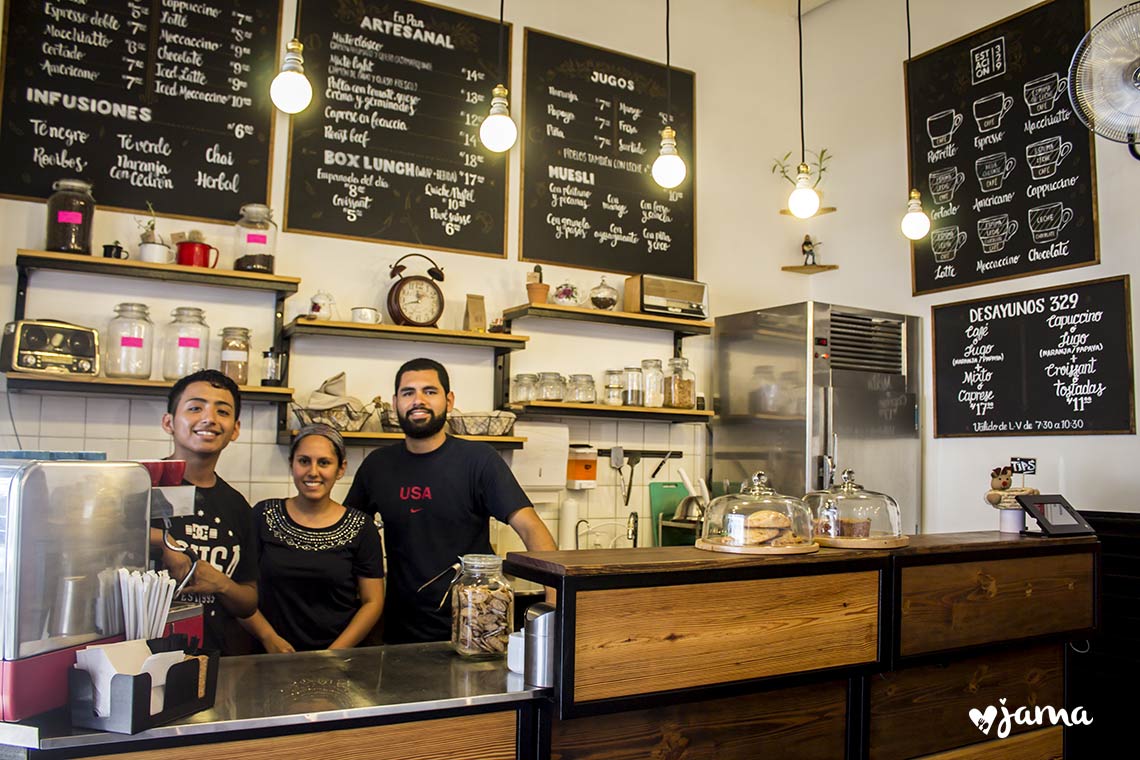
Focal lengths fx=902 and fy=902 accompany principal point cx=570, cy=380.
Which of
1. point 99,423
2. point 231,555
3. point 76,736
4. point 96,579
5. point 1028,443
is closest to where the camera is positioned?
point 76,736

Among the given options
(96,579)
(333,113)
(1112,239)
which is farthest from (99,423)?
(1112,239)

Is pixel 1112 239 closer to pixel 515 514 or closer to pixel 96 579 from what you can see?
pixel 515 514

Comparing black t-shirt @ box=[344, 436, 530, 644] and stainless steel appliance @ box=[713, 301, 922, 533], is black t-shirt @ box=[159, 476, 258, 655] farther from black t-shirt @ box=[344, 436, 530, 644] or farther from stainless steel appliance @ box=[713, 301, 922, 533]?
stainless steel appliance @ box=[713, 301, 922, 533]

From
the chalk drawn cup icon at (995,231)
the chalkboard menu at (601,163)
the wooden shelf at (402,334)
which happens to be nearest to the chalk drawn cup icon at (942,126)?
the chalk drawn cup icon at (995,231)

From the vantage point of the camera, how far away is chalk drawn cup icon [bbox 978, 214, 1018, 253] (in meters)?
4.36

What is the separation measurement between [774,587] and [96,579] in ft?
5.00

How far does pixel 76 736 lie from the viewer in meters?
1.56

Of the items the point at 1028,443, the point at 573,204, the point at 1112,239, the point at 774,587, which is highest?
the point at 573,204

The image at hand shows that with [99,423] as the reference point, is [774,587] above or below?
below

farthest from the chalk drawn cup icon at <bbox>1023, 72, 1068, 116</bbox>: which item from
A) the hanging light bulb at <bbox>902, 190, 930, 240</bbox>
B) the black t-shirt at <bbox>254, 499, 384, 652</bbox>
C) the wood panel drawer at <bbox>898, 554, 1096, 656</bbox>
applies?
the black t-shirt at <bbox>254, 499, 384, 652</bbox>

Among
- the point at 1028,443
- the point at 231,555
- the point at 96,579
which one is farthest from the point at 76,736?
the point at 1028,443

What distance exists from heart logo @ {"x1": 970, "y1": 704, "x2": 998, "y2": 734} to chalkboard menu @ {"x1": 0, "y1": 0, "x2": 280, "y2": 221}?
3401 mm

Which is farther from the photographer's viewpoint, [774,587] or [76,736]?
[774,587]

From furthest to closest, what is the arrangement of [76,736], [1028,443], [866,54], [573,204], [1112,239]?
[866,54]
[573,204]
[1028,443]
[1112,239]
[76,736]
